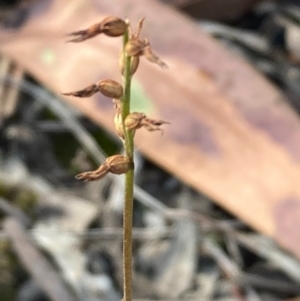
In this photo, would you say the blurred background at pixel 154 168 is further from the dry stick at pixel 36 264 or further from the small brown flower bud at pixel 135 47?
the small brown flower bud at pixel 135 47

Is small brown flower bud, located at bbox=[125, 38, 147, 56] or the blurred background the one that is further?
the blurred background

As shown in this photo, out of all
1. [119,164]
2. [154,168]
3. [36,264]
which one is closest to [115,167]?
[119,164]

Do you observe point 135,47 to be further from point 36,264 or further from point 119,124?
point 36,264

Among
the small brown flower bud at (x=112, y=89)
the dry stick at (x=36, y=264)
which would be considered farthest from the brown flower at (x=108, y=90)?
the dry stick at (x=36, y=264)

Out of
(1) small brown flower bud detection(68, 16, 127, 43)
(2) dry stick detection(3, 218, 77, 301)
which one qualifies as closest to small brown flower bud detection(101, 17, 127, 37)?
(1) small brown flower bud detection(68, 16, 127, 43)

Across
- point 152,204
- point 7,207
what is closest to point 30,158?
point 7,207

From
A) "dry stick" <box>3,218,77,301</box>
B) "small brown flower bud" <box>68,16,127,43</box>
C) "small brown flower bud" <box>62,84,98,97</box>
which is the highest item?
"small brown flower bud" <box>68,16,127,43</box>

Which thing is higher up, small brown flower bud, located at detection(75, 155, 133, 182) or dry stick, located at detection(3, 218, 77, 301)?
small brown flower bud, located at detection(75, 155, 133, 182)

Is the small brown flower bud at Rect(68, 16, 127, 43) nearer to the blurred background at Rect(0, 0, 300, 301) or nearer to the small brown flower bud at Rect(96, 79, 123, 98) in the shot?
the small brown flower bud at Rect(96, 79, 123, 98)
